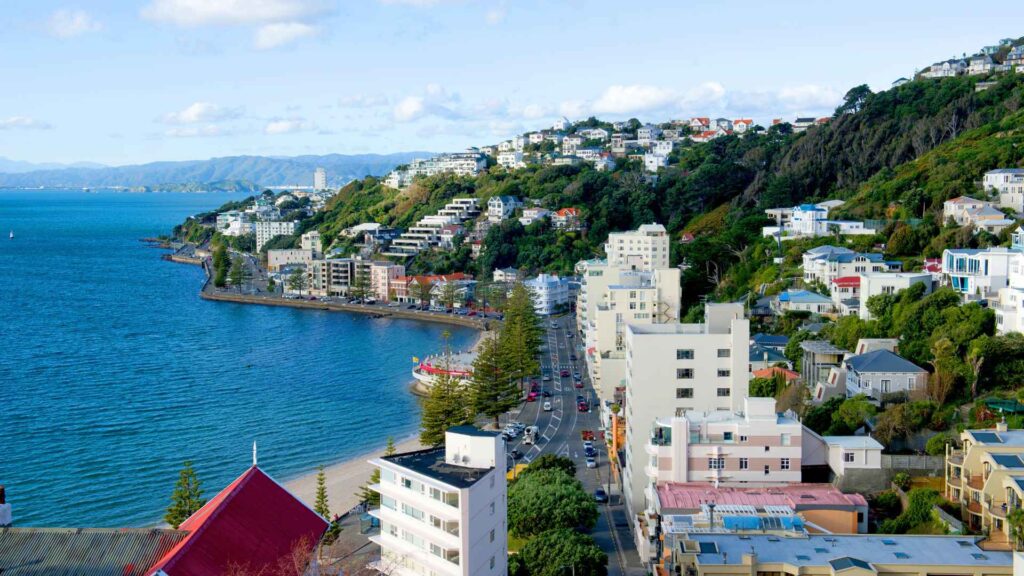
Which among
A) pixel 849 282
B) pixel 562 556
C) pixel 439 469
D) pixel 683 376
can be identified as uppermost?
pixel 849 282

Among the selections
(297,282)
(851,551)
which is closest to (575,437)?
(851,551)

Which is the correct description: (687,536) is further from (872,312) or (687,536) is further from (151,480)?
(872,312)

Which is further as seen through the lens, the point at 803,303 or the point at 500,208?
the point at 500,208

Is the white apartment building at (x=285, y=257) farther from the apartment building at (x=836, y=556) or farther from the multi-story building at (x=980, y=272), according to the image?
the apartment building at (x=836, y=556)

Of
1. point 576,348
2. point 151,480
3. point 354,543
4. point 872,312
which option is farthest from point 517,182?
point 354,543

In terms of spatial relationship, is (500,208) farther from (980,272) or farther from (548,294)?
(980,272)

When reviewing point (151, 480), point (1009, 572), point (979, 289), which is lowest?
point (151, 480)
